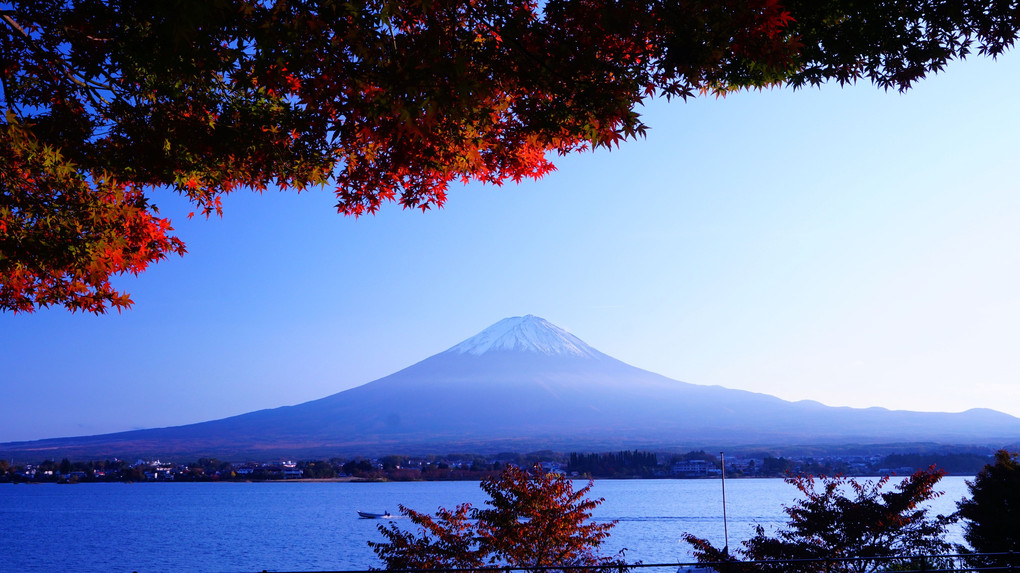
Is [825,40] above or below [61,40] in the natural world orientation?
below

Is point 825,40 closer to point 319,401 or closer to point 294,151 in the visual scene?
point 294,151

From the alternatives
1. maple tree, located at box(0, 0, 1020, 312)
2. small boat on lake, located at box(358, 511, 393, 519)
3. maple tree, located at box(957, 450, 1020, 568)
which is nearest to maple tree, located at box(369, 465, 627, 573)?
maple tree, located at box(957, 450, 1020, 568)

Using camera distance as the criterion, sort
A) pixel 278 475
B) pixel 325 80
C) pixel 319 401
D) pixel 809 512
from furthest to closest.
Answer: pixel 319 401 → pixel 278 475 → pixel 809 512 → pixel 325 80

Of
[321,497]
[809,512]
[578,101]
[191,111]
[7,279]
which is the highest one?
[191,111]

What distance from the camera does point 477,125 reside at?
15.4ft

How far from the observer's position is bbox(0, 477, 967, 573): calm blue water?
5778 cm

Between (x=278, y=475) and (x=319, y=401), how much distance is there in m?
22.3

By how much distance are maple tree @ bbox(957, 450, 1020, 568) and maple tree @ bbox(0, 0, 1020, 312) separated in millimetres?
21168

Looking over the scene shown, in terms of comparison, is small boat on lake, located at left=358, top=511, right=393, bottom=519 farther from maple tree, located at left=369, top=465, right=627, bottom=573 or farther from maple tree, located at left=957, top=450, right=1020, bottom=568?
maple tree, located at left=369, top=465, right=627, bottom=573

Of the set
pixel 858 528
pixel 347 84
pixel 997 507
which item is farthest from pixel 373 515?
pixel 347 84

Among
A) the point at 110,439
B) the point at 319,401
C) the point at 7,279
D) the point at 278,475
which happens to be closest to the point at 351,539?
the point at 7,279

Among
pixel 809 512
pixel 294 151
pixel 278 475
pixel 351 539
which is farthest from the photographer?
pixel 278 475

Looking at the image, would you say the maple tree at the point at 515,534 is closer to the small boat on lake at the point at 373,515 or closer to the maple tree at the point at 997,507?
the maple tree at the point at 997,507

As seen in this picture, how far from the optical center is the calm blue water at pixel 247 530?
190ft
